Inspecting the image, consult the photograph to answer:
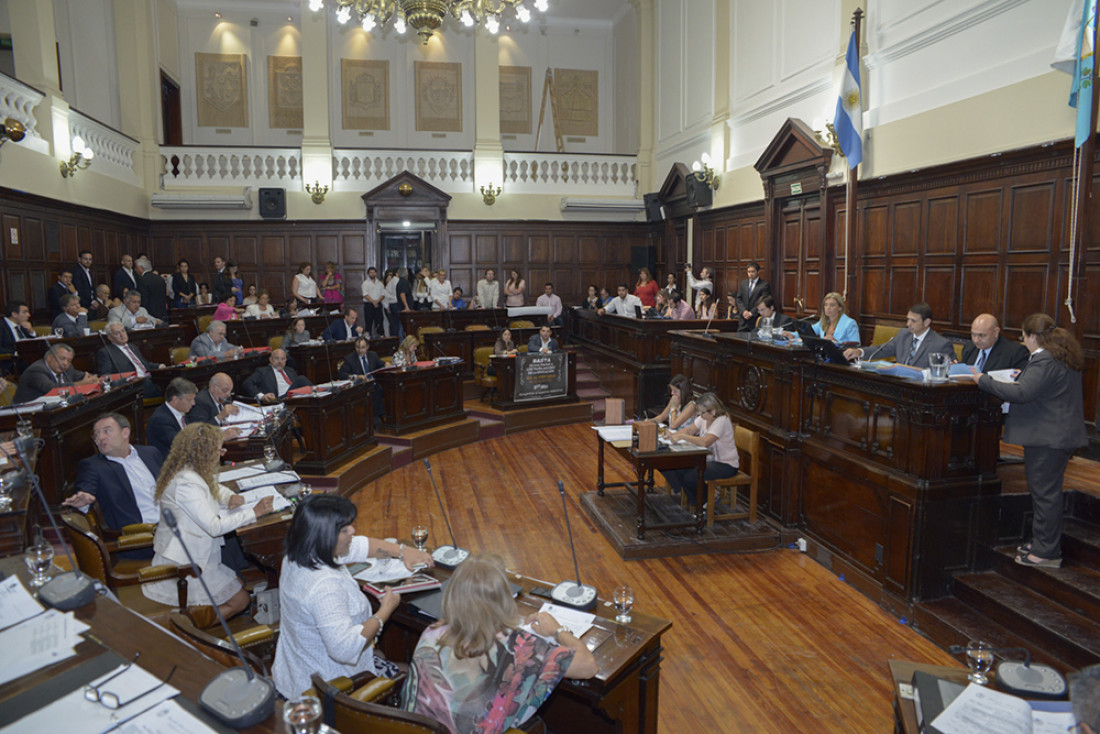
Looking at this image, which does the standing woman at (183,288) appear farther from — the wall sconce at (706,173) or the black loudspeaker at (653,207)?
the wall sconce at (706,173)

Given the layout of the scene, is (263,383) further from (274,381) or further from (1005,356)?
(1005,356)

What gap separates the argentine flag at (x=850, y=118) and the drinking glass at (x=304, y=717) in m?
8.46

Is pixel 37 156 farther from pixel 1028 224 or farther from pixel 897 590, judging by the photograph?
pixel 1028 224

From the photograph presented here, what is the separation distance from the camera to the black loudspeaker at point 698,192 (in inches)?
486

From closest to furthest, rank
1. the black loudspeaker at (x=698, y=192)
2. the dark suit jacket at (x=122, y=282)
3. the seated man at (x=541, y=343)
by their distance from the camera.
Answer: the seated man at (x=541, y=343)
the dark suit jacket at (x=122, y=282)
the black loudspeaker at (x=698, y=192)

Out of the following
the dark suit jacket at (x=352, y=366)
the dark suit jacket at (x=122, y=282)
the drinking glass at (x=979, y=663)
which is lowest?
the drinking glass at (x=979, y=663)

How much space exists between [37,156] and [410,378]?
20.4 ft

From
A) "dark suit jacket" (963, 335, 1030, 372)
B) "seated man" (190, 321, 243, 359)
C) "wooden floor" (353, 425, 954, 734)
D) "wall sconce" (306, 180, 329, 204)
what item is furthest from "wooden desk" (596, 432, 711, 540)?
"wall sconce" (306, 180, 329, 204)

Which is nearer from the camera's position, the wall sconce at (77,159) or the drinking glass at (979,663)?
the drinking glass at (979,663)

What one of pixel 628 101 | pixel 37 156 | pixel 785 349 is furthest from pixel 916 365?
pixel 628 101

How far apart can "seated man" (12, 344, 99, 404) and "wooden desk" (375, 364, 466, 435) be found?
3.10 meters

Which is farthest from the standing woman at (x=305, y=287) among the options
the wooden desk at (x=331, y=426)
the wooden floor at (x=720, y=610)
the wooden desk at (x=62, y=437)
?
the wooden desk at (x=62, y=437)

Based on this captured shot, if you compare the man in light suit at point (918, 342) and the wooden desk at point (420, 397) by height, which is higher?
the man in light suit at point (918, 342)

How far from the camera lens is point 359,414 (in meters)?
7.55
